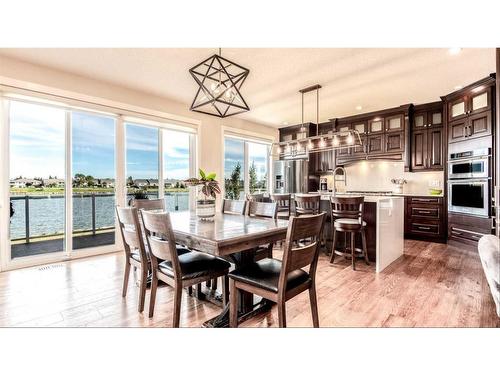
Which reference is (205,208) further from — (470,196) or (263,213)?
→ (470,196)

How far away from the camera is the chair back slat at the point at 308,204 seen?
353cm

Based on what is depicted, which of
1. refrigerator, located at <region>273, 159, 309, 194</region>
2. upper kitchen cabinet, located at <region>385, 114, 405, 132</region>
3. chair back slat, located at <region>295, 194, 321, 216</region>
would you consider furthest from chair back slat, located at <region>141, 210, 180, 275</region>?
upper kitchen cabinet, located at <region>385, 114, 405, 132</region>

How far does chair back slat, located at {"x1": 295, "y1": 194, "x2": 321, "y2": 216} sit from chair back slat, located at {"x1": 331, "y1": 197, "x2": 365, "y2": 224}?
0.84 feet

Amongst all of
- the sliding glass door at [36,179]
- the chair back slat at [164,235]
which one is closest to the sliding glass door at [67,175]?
the sliding glass door at [36,179]

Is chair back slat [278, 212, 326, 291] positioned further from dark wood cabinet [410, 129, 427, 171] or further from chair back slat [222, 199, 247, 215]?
dark wood cabinet [410, 129, 427, 171]

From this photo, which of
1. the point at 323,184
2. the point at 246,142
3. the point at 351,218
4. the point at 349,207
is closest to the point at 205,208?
the point at 349,207

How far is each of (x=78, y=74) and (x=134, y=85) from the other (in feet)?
2.34

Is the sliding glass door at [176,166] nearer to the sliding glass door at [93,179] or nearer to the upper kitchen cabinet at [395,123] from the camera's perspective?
the sliding glass door at [93,179]

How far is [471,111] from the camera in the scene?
398cm

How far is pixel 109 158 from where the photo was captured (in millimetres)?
4008

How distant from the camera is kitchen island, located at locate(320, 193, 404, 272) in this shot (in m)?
3.12
